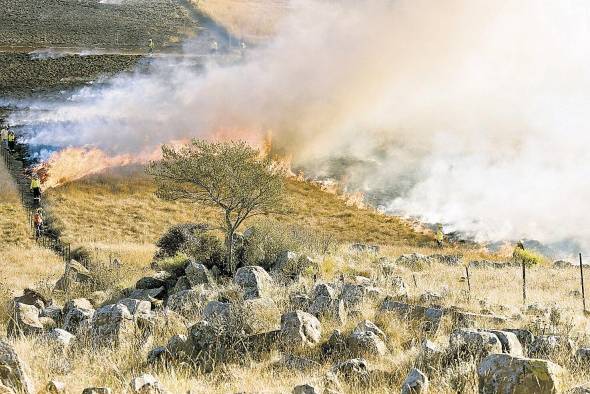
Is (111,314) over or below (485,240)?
over

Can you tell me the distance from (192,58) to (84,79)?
53.8ft

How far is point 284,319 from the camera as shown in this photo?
10.7 metres

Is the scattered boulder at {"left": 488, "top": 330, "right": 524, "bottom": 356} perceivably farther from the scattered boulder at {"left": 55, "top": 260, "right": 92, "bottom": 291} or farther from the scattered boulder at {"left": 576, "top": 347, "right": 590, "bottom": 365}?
the scattered boulder at {"left": 55, "top": 260, "right": 92, "bottom": 291}

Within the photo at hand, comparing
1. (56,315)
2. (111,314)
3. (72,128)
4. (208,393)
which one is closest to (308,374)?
(208,393)

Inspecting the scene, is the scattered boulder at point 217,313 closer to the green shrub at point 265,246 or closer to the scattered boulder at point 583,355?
the scattered boulder at point 583,355

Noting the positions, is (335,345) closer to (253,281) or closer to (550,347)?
(550,347)

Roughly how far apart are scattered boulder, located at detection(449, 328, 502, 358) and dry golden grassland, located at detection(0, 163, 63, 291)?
70.6 ft

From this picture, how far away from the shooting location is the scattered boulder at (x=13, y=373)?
7.43 meters

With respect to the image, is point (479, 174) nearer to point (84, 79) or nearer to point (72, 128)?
point (72, 128)

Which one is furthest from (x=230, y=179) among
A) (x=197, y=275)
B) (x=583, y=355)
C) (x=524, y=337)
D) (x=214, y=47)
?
(x=214, y=47)

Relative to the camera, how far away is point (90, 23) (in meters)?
115

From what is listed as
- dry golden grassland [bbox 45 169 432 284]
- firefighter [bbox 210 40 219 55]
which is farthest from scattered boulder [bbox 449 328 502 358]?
firefighter [bbox 210 40 219 55]

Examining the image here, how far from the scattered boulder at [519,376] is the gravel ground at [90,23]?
106375 mm

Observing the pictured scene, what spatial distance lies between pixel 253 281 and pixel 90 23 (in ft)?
356
